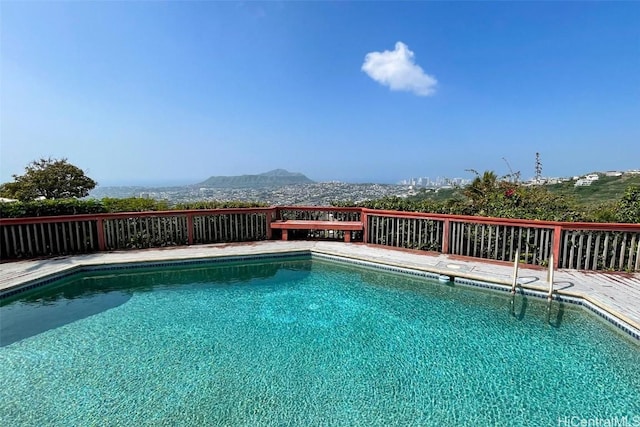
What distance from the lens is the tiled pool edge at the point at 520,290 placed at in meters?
3.57

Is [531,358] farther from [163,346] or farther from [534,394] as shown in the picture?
[163,346]

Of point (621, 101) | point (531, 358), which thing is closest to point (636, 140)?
point (621, 101)

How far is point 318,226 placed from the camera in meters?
7.83

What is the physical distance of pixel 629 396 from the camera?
2553 millimetres

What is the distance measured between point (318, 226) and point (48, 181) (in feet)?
36.3

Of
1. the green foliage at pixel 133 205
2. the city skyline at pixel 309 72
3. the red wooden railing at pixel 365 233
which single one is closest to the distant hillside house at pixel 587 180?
the city skyline at pixel 309 72

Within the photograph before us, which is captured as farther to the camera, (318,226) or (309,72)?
(309,72)

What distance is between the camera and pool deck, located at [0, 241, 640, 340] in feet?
13.9

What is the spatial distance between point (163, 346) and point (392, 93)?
1665cm

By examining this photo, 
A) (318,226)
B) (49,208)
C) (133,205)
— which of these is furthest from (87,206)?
(318,226)

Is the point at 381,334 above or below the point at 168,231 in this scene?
below

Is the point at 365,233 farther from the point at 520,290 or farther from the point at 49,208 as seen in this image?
the point at 49,208

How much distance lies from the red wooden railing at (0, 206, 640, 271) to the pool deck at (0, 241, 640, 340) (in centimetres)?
32

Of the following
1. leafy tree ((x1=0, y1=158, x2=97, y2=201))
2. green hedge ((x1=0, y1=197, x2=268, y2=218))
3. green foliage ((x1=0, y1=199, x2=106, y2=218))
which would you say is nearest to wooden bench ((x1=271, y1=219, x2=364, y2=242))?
green hedge ((x1=0, y1=197, x2=268, y2=218))
